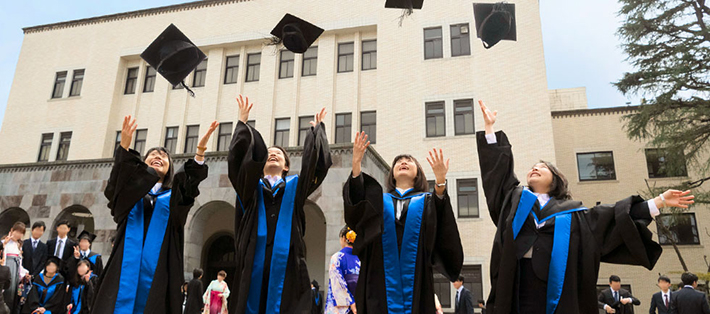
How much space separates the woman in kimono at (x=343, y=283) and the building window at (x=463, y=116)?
1422cm

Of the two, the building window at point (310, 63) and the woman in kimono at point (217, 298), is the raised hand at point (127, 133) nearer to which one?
the woman in kimono at point (217, 298)

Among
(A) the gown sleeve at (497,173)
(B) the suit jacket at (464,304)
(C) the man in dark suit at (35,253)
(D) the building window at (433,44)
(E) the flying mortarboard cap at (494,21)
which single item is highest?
→ (D) the building window at (433,44)

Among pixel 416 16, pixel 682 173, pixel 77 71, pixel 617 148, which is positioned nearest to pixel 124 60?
pixel 77 71

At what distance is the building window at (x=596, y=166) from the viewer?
22484 millimetres

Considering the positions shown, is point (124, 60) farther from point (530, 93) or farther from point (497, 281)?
point (497, 281)

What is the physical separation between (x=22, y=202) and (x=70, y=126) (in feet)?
26.3

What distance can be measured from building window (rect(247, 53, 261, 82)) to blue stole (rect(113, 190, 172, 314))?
19.1 meters

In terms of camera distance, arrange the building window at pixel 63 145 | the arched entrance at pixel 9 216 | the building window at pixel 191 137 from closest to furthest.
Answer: the arched entrance at pixel 9 216, the building window at pixel 191 137, the building window at pixel 63 145

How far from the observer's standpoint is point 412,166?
4.31 metres

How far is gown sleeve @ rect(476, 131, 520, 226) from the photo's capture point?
412 cm

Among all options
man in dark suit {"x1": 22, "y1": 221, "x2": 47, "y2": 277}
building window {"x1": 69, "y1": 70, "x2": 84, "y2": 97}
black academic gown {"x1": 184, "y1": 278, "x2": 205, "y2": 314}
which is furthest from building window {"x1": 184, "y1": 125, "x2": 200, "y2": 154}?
man in dark suit {"x1": 22, "y1": 221, "x2": 47, "y2": 277}

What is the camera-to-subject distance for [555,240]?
3.74 m

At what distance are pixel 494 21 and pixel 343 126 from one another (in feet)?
47.5

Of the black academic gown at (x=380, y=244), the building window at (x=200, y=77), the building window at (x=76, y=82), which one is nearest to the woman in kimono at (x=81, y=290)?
the black academic gown at (x=380, y=244)
